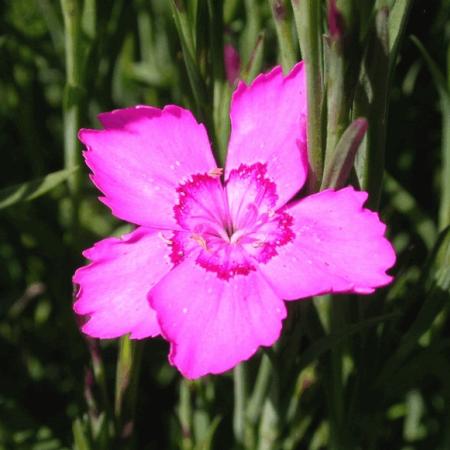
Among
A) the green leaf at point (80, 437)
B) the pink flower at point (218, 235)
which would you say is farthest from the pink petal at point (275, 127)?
the green leaf at point (80, 437)

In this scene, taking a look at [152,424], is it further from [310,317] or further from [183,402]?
[310,317]

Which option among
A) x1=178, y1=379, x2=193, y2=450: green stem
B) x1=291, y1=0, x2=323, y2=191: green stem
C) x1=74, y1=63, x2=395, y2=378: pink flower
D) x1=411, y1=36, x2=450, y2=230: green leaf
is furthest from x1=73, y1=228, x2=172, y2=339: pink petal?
x1=411, y1=36, x2=450, y2=230: green leaf

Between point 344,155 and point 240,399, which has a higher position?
point 344,155

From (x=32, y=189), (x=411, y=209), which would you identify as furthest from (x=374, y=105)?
(x=32, y=189)

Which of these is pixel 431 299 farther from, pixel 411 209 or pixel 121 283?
pixel 121 283

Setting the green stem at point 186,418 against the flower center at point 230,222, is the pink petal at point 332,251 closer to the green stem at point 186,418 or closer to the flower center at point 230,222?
the flower center at point 230,222

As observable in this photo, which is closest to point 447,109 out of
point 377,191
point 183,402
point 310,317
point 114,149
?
point 377,191
